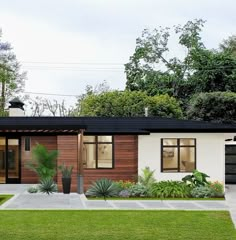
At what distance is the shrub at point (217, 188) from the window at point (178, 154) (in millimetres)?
1664

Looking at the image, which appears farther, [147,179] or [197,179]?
[147,179]

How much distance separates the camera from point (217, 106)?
131 ft

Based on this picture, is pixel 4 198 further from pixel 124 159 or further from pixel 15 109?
pixel 15 109

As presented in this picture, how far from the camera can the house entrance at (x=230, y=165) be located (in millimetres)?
27641

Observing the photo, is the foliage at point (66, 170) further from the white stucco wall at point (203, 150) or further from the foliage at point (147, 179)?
the white stucco wall at point (203, 150)

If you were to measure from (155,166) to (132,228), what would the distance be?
10070 millimetres

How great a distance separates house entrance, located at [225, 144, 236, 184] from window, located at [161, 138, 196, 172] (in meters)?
5.10

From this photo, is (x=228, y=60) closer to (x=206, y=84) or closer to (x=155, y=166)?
(x=206, y=84)

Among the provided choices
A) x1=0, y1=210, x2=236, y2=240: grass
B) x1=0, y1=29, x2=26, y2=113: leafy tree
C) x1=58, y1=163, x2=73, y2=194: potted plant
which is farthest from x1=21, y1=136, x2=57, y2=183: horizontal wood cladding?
x1=0, y1=29, x2=26, y2=113: leafy tree

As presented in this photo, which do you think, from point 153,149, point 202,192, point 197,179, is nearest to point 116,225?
point 202,192

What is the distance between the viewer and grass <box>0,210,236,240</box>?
12.1 meters

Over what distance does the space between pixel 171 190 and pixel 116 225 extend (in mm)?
7452

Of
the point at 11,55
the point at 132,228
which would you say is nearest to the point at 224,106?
the point at 11,55

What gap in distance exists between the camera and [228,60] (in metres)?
46.8
